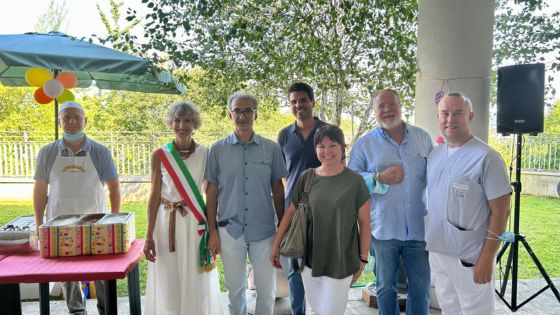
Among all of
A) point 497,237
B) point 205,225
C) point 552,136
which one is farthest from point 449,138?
point 552,136

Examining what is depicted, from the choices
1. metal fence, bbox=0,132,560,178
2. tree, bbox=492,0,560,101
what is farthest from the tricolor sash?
metal fence, bbox=0,132,560,178

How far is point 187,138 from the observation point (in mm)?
2742

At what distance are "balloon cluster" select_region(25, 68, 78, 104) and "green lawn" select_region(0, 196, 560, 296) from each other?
2.23 metres

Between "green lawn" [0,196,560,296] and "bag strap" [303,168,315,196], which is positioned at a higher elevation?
"bag strap" [303,168,315,196]

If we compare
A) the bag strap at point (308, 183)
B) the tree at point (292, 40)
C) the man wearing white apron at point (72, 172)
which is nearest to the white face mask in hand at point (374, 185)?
the bag strap at point (308, 183)

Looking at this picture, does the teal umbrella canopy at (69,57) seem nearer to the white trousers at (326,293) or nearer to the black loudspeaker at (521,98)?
the white trousers at (326,293)

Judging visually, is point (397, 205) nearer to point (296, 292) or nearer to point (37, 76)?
point (296, 292)

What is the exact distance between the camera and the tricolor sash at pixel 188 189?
2691 mm

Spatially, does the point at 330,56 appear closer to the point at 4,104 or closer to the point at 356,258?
the point at 356,258

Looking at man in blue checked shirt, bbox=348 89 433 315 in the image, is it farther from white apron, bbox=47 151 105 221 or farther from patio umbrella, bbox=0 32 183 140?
patio umbrella, bbox=0 32 183 140

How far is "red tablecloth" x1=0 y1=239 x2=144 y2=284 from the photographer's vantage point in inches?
85.5

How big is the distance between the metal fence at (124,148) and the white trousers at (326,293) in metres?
5.95

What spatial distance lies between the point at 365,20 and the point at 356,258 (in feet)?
9.69

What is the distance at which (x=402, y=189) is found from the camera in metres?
2.65
